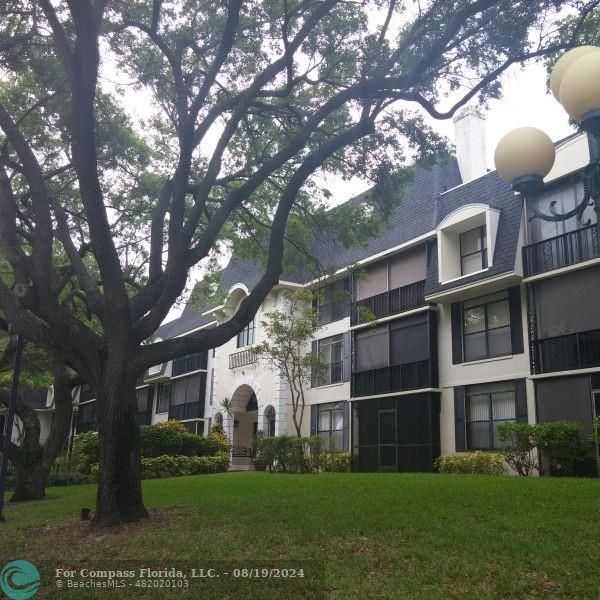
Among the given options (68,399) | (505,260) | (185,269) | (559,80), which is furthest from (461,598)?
(505,260)

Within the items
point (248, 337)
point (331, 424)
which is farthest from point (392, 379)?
point (248, 337)

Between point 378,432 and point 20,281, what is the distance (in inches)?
632

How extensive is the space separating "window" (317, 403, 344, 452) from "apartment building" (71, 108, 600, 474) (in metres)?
0.09

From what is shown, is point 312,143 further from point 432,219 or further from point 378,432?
point 378,432

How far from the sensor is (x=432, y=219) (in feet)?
76.4

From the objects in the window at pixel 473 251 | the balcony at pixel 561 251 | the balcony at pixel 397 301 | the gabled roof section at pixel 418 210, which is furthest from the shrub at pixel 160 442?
the balcony at pixel 561 251

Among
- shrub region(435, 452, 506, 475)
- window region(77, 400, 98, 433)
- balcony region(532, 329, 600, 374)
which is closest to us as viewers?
balcony region(532, 329, 600, 374)

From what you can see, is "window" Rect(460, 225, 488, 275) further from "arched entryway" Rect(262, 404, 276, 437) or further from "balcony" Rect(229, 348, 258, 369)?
"balcony" Rect(229, 348, 258, 369)

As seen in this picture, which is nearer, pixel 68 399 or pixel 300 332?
pixel 68 399

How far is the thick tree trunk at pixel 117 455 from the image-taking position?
9.71m

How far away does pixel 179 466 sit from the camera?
25000 millimetres

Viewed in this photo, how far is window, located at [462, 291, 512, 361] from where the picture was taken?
20.2 metres

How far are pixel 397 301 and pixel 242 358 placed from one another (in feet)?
36.6

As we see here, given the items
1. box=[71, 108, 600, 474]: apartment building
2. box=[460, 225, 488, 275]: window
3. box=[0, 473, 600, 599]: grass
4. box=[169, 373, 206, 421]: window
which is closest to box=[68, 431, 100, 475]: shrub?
box=[71, 108, 600, 474]: apartment building
